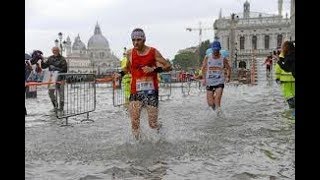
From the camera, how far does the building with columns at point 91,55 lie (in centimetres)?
17286

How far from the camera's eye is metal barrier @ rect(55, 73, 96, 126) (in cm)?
1211

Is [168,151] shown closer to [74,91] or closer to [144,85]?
[144,85]

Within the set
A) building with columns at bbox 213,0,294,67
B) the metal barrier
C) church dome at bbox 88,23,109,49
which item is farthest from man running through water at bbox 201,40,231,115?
church dome at bbox 88,23,109,49

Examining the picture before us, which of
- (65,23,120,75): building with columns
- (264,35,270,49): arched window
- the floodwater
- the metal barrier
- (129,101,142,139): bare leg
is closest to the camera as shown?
the floodwater

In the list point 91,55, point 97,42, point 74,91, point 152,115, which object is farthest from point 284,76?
point 97,42

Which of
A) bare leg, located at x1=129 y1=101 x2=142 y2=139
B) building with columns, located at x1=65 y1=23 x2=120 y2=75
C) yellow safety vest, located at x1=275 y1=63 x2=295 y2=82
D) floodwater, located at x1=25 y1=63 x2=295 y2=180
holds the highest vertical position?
building with columns, located at x1=65 y1=23 x2=120 y2=75

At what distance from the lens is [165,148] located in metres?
6.59

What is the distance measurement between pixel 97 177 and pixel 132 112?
83.7 inches

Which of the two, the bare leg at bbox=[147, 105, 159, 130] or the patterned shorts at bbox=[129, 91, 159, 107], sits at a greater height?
the patterned shorts at bbox=[129, 91, 159, 107]

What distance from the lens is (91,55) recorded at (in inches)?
7426

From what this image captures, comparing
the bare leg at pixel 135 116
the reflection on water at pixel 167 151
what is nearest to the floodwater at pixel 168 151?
the reflection on water at pixel 167 151

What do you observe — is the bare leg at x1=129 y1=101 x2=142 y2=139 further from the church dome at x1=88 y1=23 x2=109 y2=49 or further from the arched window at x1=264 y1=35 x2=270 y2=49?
the church dome at x1=88 y1=23 x2=109 y2=49

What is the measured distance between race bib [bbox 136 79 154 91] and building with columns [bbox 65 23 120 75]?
163 m
